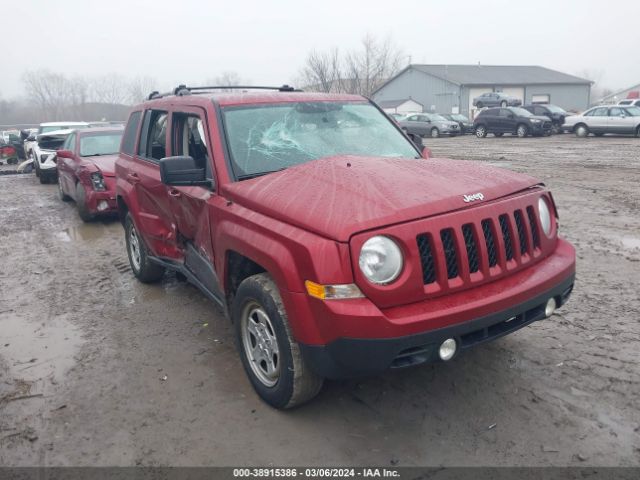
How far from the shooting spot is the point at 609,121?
23703 millimetres

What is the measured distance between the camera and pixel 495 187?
3164 millimetres

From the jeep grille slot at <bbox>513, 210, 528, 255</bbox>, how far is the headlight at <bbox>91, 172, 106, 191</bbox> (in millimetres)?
7658

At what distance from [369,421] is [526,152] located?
17.5 metres

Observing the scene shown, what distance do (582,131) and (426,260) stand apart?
84.6ft

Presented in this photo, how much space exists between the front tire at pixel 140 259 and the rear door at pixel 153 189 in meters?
0.45

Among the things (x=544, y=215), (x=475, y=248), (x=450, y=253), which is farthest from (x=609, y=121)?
(x=450, y=253)

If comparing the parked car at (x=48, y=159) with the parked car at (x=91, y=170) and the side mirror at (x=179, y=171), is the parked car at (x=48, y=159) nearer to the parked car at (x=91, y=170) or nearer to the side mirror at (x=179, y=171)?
the parked car at (x=91, y=170)

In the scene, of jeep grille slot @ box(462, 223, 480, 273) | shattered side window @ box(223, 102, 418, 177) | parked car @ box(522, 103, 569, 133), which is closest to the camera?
jeep grille slot @ box(462, 223, 480, 273)

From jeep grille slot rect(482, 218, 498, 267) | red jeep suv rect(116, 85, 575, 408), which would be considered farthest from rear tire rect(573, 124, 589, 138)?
jeep grille slot rect(482, 218, 498, 267)

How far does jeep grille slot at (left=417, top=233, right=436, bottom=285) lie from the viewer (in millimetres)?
2744

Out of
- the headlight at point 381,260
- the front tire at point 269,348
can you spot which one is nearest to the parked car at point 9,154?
the front tire at point 269,348

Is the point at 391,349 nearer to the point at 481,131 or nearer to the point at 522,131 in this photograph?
the point at 522,131

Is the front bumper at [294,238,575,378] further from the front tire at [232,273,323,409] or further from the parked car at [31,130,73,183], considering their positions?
the parked car at [31,130,73,183]

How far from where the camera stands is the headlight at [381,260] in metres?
2.67
